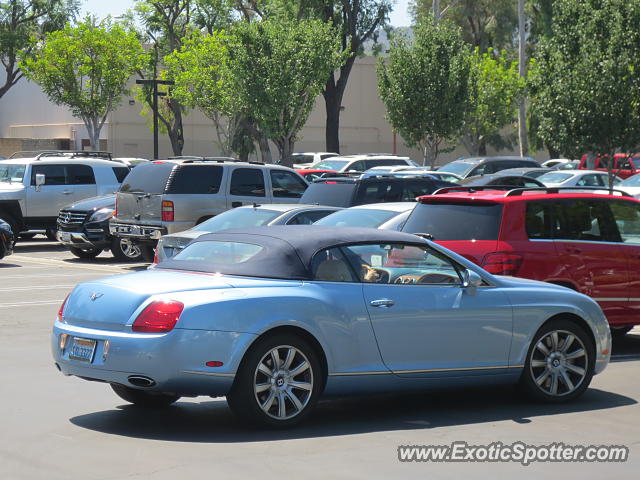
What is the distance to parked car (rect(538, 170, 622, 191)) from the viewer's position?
3219 centimetres

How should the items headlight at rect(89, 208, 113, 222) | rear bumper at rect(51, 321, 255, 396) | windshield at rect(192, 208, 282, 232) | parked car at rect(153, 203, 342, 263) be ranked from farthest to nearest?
headlight at rect(89, 208, 113, 222) < windshield at rect(192, 208, 282, 232) < parked car at rect(153, 203, 342, 263) < rear bumper at rect(51, 321, 255, 396)

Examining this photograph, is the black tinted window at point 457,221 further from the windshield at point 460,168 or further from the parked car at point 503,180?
the windshield at point 460,168

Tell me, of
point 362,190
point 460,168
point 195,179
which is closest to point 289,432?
point 362,190

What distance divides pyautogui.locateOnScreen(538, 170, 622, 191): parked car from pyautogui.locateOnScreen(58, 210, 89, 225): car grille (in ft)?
46.0

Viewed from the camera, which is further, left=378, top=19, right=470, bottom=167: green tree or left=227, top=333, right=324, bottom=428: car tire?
left=378, top=19, right=470, bottom=167: green tree

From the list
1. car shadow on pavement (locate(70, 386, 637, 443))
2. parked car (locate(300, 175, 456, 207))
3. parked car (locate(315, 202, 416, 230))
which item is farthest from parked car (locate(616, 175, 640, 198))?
car shadow on pavement (locate(70, 386, 637, 443))

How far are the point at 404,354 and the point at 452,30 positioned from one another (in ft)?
123

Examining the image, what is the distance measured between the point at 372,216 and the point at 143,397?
718 centimetres

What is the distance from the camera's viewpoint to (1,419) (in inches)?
330

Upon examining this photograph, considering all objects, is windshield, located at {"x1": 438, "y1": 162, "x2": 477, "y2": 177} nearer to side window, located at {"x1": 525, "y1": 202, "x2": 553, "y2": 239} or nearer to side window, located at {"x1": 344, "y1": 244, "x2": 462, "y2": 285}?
side window, located at {"x1": 525, "y1": 202, "x2": 553, "y2": 239}

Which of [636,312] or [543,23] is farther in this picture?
[543,23]

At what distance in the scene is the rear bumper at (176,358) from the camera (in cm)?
761

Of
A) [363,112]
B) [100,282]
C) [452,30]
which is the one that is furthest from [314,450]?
[363,112]

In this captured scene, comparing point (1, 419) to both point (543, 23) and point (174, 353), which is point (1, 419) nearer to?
point (174, 353)
